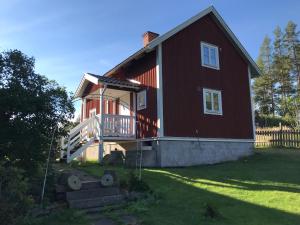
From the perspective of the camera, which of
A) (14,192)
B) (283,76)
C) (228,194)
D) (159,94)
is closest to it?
(14,192)

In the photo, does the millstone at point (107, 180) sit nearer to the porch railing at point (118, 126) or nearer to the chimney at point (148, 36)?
the porch railing at point (118, 126)

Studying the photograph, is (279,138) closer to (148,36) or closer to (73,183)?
(148,36)

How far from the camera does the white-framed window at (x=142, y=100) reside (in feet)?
61.9

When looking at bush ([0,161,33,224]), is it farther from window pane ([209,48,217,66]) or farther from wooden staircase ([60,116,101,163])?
window pane ([209,48,217,66])

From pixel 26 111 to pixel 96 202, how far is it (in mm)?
3262

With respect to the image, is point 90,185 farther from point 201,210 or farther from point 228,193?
point 228,193

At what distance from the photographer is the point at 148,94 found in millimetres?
18609

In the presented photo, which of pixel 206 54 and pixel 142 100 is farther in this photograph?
pixel 206 54

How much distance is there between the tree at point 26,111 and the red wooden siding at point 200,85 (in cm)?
752

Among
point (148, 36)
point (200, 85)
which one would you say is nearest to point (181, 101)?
point (200, 85)

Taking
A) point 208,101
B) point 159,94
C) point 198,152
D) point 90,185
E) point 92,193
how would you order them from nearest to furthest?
point 92,193 → point 90,185 → point 159,94 → point 198,152 → point 208,101

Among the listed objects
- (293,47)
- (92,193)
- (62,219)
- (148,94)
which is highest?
(293,47)

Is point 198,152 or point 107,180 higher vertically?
point 198,152

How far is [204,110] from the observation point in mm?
19281
